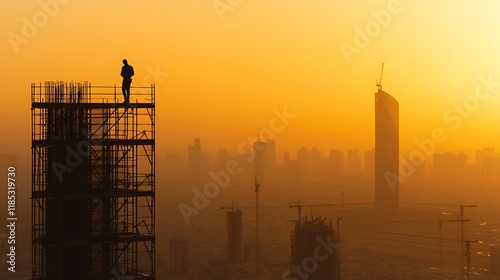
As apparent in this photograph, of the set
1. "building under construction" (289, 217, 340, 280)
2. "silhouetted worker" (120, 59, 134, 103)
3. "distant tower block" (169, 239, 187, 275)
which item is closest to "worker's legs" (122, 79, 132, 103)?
"silhouetted worker" (120, 59, 134, 103)

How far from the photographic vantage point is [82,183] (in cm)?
3656

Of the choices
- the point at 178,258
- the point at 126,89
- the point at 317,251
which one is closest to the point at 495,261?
the point at 317,251

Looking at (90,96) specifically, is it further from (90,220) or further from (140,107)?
(90,220)

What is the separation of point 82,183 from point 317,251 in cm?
10331

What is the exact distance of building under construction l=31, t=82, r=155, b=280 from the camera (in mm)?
36031

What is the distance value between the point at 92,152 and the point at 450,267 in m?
169

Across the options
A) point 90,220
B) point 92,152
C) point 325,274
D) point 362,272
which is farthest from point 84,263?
point 362,272

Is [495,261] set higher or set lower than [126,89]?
lower

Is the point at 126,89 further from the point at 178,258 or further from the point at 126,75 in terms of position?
the point at 178,258

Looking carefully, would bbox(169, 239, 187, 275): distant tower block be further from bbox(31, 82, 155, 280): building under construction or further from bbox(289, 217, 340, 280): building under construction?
bbox(31, 82, 155, 280): building under construction

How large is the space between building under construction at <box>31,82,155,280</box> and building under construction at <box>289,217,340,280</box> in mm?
99208

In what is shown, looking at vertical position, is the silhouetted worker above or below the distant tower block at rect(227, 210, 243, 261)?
above

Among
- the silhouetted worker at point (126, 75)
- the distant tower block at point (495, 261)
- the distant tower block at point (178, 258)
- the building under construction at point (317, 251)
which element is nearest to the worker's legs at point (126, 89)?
the silhouetted worker at point (126, 75)

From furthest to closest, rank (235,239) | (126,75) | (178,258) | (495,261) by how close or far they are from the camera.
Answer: (235,239)
(495,261)
(178,258)
(126,75)
